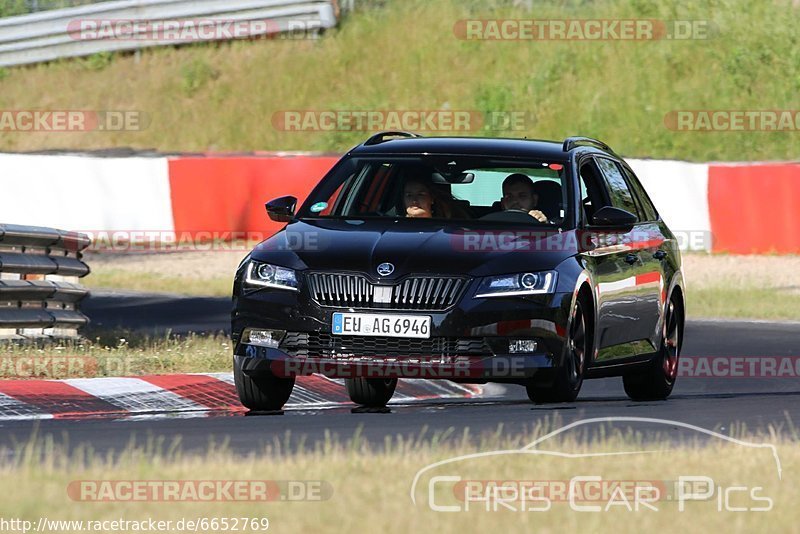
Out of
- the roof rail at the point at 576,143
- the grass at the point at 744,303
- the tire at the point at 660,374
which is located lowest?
the grass at the point at 744,303

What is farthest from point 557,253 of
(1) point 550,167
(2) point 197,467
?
(2) point 197,467

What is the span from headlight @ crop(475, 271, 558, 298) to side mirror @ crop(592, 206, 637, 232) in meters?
0.93

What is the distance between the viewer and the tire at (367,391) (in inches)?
461

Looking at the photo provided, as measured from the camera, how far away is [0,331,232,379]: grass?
1216 centimetres

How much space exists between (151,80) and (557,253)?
85.1ft

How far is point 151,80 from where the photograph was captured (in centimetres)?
3528

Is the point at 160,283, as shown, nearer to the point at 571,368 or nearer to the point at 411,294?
the point at 571,368

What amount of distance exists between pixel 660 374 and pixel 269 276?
3119mm

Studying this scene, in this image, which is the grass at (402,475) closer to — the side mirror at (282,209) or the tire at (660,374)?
the side mirror at (282,209)

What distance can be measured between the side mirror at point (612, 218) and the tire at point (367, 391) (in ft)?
6.18

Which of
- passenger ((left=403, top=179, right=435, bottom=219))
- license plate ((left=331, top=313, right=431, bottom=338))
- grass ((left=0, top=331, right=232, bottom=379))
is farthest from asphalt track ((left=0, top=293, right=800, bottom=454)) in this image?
grass ((left=0, top=331, right=232, bottom=379))

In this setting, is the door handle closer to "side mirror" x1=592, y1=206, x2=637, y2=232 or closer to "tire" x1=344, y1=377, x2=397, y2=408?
"side mirror" x1=592, y1=206, x2=637, y2=232

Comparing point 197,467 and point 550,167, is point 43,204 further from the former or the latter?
point 197,467
